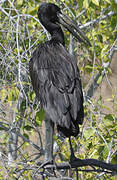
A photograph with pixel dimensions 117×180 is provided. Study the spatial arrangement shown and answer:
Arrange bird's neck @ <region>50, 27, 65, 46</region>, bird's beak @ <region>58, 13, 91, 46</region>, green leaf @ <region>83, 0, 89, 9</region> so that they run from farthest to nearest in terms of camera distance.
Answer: bird's neck @ <region>50, 27, 65, 46</region> → bird's beak @ <region>58, 13, 91, 46</region> → green leaf @ <region>83, 0, 89, 9</region>

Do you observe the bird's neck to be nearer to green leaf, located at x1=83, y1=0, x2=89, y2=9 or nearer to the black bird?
the black bird

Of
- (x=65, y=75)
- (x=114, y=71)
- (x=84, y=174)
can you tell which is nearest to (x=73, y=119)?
(x=65, y=75)

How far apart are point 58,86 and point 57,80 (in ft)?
0.25

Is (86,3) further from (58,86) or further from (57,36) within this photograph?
(58,86)

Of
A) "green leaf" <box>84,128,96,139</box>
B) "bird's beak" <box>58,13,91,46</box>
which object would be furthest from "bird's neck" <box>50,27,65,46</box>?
"green leaf" <box>84,128,96,139</box>

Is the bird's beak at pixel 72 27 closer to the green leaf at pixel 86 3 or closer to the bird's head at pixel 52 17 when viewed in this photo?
→ the bird's head at pixel 52 17

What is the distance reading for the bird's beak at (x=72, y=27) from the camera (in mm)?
4082

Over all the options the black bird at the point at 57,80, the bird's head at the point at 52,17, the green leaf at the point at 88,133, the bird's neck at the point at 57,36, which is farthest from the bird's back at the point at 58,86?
the green leaf at the point at 88,133

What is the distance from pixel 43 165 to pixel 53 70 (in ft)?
3.20

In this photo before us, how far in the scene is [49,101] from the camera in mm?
3533

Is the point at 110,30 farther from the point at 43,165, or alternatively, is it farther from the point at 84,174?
the point at 43,165

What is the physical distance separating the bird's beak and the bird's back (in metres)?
0.25

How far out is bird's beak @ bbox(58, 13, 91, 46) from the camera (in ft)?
13.4

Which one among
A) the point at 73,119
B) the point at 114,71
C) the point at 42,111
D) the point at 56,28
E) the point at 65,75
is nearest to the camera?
the point at 73,119
